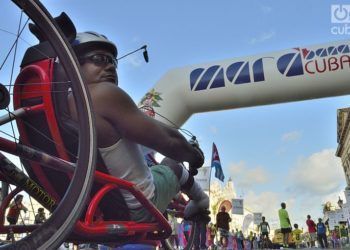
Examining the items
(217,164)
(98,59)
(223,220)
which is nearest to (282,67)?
(217,164)

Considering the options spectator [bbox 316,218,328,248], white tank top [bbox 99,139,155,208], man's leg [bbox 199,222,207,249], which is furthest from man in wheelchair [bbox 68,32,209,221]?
spectator [bbox 316,218,328,248]

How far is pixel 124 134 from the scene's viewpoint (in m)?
1.71

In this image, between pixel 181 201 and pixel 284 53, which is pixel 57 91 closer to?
pixel 181 201

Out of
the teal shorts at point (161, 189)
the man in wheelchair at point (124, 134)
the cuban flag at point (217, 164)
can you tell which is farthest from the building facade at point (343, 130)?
the man in wheelchair at point (124, 134)

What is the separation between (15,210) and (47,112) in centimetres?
45

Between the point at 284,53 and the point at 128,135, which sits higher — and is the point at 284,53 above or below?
above

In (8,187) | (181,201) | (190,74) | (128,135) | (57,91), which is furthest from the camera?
(190,74)

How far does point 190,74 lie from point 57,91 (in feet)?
27.8

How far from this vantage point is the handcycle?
1.40 m

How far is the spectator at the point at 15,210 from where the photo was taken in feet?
5.54

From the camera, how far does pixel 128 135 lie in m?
1.70

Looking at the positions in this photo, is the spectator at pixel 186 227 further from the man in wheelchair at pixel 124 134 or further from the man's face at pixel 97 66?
the man's face at pixel 97 66

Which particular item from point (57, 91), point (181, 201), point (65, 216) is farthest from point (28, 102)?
point (181, 201)

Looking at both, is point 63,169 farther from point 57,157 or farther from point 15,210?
point 15,210
